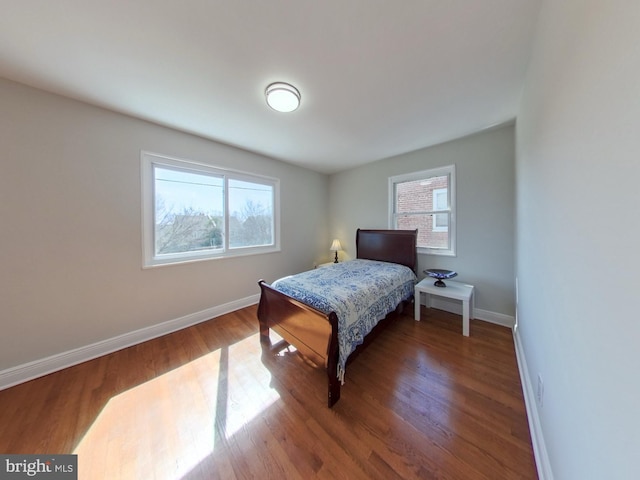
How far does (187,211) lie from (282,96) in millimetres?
1866

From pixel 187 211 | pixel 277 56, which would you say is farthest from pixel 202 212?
pixel 277 56

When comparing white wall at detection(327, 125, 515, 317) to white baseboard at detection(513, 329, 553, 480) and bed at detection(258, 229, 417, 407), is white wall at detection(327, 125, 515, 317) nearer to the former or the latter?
bed at detection(258, 229, 417, 407)

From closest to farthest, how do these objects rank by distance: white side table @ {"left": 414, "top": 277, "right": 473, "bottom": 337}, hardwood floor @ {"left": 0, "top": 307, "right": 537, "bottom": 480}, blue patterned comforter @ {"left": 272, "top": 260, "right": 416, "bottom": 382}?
hardwood floor @ {"left": 0, "top": 307, "right": 537, "bottom": 480}
blue patterned comforter @ {"left": 272, "top": 260, "right": 416, "bottom": 382}
white side table @ {"left": 414, "top": 277, "right": 473, "bottom": 337}

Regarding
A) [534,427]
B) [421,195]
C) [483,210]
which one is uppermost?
[421,195]

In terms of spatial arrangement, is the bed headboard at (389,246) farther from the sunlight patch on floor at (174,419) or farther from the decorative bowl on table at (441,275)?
the sunlight patch on floor at (174,419)

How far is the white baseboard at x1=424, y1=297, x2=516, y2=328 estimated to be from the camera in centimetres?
248

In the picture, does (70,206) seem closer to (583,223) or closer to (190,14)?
(190,14)

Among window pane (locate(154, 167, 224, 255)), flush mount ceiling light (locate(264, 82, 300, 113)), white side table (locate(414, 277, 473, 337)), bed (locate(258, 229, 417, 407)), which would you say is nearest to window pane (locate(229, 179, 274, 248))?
window pane (locate(154, 167, 224, 255))

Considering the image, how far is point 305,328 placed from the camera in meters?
1.77

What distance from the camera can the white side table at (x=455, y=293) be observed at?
91.6 inches

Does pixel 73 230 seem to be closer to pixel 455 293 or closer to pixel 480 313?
pixel 455 293

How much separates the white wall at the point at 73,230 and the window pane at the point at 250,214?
0.64 meters

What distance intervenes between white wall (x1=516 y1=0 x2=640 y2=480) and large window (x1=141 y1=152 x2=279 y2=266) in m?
3.18

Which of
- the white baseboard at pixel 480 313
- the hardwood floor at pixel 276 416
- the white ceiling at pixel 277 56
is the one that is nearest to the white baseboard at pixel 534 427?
the hardwood floor at pixel 276 416
